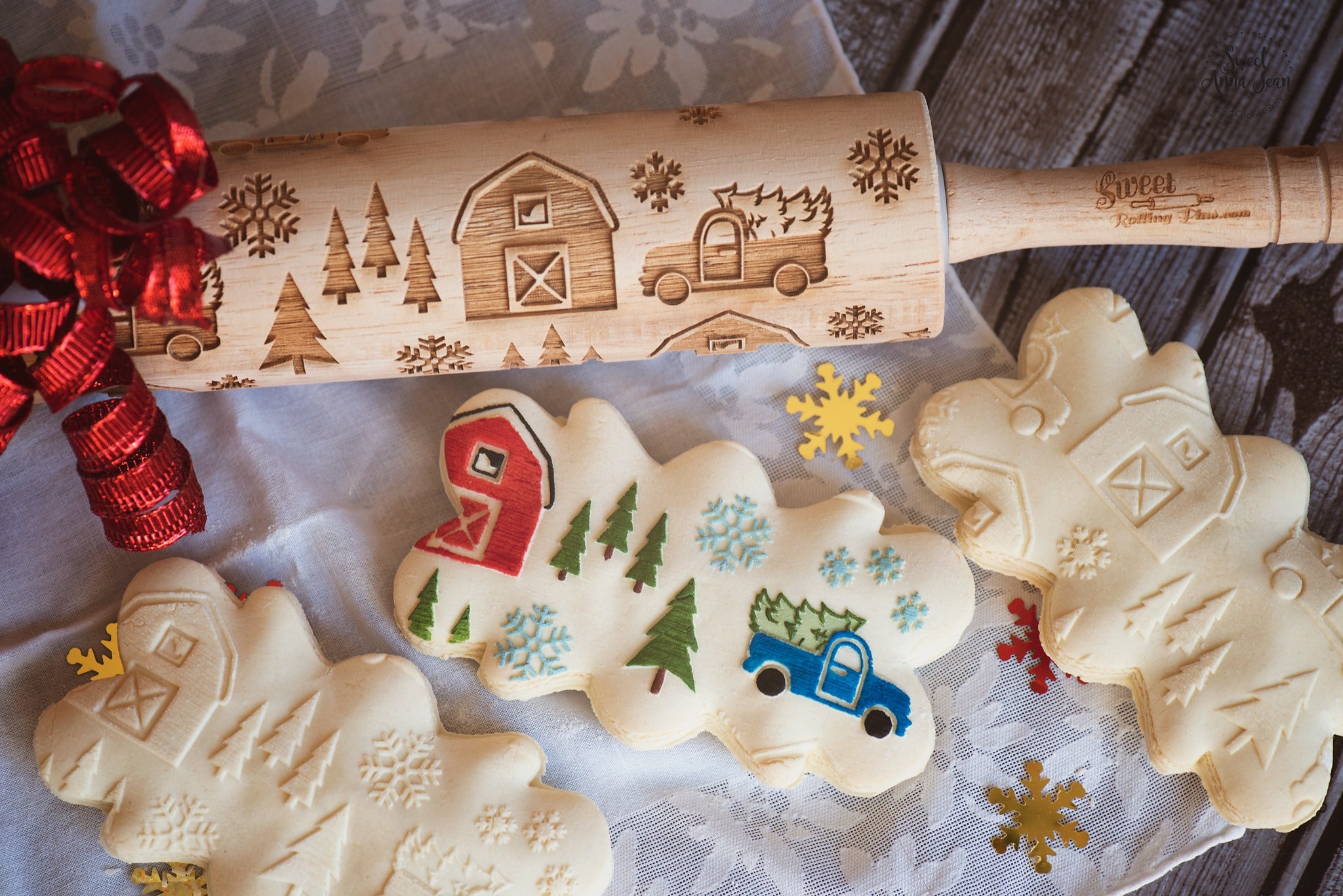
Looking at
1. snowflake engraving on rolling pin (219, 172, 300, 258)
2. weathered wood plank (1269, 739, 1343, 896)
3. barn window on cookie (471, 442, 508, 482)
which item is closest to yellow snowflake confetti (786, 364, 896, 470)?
barn window on cookie (471, 442, 508, 482)

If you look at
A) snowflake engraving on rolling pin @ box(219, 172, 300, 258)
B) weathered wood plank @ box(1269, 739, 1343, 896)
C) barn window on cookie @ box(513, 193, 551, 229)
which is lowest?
weathered wood plank @ box(1269, 739, 1343, 896)

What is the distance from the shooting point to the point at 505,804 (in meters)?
1.09

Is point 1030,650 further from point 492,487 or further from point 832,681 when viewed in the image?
point 492,487

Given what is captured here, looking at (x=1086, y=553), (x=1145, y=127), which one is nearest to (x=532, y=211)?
(x=1086, y=553)

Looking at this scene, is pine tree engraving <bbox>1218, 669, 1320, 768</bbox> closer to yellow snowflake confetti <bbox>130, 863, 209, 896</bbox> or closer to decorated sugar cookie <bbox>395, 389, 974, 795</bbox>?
decorated sugar cookie <bbox>395, 389, 974, 795</bbox>

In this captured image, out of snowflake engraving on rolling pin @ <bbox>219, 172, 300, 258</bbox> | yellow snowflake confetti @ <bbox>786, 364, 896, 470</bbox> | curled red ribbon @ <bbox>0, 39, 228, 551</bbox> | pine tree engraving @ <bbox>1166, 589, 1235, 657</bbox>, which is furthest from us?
yellow snowflake confetti @ <bbox>786, 364, 896, 470</bbox>

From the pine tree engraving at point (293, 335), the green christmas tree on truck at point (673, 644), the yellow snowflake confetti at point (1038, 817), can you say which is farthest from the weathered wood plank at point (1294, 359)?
the pine tree engraving at point (293, 335)

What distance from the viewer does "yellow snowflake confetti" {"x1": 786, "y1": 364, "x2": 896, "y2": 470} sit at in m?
1.25

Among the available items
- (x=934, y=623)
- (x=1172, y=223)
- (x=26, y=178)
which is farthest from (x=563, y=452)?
(x=1172, y=223)

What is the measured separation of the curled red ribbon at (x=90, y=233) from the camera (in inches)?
34.8

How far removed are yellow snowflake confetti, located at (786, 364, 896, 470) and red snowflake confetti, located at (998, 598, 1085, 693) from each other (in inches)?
10.6

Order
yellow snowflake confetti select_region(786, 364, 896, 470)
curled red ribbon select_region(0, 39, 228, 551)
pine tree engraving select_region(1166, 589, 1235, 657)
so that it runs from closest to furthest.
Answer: curled red ribbon select_region(0, 39, 228, 551), pine tree engraving select_region(1166, 589, 1235, 657), yellow snowflake confetti select_region(786, 364, 896, 470)

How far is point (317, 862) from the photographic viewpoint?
1.08 m

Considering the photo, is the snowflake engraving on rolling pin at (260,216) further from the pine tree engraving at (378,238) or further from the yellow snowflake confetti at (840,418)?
the yellow snowflake confetti at (840,418)
